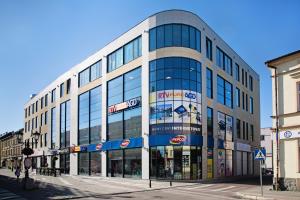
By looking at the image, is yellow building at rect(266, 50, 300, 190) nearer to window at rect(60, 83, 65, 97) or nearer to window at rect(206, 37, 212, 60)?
window at rect(206, 37, 212, 60)

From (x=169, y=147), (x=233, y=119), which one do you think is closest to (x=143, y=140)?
(x=169, y=147)

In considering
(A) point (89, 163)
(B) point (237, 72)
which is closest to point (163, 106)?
(A) point (89, 163)

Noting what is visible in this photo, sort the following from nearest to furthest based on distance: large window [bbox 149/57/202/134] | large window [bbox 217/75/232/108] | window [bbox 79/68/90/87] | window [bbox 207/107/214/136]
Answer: large window [bbox 149/57/202/134] < window [bbox 207/107/214/136] < large window [bbox 217/75/232/108] < window [bbox 79/68/90/87]

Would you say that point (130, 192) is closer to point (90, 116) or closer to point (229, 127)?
point (229, 127)

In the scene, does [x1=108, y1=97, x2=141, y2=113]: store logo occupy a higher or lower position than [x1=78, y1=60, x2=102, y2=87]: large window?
lower

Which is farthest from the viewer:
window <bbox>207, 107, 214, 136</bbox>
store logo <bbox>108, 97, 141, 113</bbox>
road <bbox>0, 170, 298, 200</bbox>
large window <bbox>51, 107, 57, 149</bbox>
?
large window <bbox>51, 107, 57, 149</bbox>

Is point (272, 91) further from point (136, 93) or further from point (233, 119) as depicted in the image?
point (233, 119)

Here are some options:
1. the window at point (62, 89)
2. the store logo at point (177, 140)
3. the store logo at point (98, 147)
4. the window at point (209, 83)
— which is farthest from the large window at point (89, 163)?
the window at point (209, 83)

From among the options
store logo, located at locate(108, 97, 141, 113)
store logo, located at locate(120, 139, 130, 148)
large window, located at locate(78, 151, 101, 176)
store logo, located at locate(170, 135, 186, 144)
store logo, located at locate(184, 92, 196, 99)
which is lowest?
large window, located at locate(78, 151, 101, 176)

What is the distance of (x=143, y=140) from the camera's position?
1624 inches

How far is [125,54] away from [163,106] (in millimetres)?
10779

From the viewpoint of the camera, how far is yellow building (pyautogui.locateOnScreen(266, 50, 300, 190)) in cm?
2423

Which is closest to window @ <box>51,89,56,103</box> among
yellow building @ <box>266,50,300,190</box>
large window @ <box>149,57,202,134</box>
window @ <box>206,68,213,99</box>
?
large window @ <box>149,57,202,134</box>

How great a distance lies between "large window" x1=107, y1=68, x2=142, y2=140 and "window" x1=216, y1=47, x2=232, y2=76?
1183 cm
